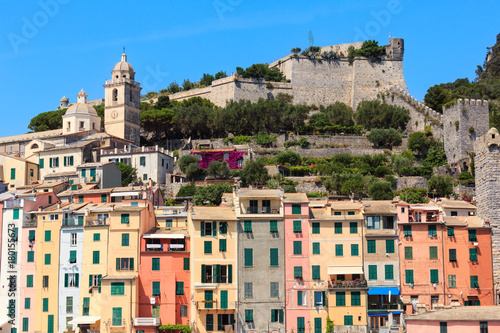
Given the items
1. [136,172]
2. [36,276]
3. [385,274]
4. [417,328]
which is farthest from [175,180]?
[417,328]

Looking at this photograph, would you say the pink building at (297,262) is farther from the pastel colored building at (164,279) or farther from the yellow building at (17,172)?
the yellow building at (17,172)

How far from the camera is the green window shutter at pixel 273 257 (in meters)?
49.4

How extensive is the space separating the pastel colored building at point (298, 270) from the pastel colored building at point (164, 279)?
649 cm

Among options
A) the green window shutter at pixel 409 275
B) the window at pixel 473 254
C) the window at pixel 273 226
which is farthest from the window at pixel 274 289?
the window at pixel 473 254

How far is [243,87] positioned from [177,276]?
62.5 m

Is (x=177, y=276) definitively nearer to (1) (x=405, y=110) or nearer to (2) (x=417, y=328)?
(2) (x=417, y=328)

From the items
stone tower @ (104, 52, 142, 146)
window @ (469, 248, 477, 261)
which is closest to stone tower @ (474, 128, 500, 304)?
window @ (469, 248, 477, 261)

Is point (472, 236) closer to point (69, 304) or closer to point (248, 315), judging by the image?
point (248, 315)

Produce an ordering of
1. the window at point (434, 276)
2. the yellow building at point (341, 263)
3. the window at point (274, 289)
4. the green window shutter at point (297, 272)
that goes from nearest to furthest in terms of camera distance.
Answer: the yellow building at point (341, 263), the window at point (274, 289), the green window shutter at point (297, 272), the window at point (434, 276)

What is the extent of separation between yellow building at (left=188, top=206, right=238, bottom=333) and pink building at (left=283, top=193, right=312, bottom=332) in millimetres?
3522

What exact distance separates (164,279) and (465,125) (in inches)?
1840

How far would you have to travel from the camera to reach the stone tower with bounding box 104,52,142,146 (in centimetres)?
8862

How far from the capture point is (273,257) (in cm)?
4953

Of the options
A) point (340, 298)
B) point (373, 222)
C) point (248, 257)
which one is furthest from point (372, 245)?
point (248, 257)
